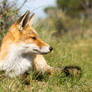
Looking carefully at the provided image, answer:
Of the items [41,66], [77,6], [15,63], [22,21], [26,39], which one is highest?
[77,6]

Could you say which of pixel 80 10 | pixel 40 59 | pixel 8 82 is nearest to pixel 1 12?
pixel 40 59

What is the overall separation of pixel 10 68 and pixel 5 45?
463 millimetres

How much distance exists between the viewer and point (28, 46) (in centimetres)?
526

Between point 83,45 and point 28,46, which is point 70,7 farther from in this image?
point 28,46

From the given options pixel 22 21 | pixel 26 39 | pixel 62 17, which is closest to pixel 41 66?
pixel 26 39

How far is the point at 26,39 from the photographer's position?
17.5 feet

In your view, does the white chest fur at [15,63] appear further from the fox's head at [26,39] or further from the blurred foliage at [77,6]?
the blurred foliage at [77,6]

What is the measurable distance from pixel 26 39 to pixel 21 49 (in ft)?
0.81

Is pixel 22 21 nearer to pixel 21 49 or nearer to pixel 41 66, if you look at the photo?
pixel 21 49

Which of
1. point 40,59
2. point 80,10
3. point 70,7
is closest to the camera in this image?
point 40,59

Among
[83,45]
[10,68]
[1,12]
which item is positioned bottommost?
[83,45]

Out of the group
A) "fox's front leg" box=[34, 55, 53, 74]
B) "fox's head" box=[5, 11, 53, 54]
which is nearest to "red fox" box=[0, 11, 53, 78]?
"fox's head" box=[5, 11, 53, 54]

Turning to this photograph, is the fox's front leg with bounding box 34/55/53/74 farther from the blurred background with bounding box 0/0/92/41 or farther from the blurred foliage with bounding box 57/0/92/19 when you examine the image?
the blurred foliage with bounding box 57/0/92/19

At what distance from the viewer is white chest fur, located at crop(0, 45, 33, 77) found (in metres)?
5.07
